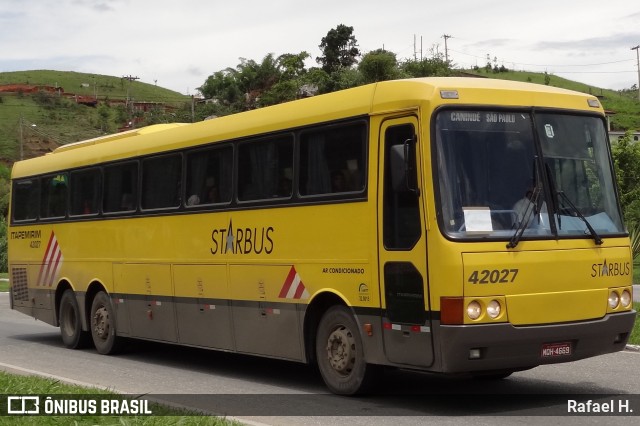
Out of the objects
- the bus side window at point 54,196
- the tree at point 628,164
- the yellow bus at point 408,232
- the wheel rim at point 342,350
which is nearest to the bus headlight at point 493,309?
the yellow bus at point 408,232

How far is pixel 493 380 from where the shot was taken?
491 inches

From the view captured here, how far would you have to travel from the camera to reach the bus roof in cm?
1043

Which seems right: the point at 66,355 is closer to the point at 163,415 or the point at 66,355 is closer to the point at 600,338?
the point at 163,415

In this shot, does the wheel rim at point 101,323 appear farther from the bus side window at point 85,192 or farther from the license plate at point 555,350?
the license plate at point 555,350

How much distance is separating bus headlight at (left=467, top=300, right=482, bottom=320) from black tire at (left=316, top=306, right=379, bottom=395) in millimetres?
1602

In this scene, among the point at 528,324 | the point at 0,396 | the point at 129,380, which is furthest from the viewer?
the point at 129,380

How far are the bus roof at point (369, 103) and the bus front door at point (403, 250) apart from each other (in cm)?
29

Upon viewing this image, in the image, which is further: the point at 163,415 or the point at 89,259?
the point at 89,259

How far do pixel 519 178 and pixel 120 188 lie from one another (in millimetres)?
8185

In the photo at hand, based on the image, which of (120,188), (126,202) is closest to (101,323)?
(126,202)

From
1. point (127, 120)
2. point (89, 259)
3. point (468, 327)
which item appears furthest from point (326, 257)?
point (127, 120)

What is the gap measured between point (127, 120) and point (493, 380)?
11449 cm

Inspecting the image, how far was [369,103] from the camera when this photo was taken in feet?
36.3

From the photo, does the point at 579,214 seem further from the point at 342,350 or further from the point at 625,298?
the point at 342,350
